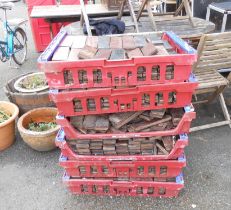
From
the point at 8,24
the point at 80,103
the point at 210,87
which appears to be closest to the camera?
the point at 80,103

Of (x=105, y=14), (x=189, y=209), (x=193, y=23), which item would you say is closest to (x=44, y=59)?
(x=189, y=209)

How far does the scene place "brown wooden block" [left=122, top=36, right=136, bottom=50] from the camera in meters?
2.60

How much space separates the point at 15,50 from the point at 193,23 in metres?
4.21

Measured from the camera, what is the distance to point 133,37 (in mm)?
2924

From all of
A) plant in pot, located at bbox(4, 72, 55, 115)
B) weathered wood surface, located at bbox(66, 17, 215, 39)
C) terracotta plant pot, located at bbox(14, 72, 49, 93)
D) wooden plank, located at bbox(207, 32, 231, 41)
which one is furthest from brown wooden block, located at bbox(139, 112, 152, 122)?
terracotta plant pot, located at bbox(14, 72, 49, 93)

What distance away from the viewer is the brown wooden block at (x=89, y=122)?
2604 mm

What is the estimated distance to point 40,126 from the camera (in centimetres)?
388

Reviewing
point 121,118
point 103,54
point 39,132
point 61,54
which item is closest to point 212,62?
point 121,118

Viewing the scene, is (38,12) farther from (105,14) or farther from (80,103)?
(80,103)

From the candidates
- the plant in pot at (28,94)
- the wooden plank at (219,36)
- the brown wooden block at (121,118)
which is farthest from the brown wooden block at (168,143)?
the plant in pot at (28,94)

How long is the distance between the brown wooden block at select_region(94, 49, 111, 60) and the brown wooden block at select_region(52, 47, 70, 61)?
0.27 metres

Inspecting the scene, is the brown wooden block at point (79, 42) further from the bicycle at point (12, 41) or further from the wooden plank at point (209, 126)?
the bicycle at point (12, 41)

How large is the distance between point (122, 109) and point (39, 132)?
150cm

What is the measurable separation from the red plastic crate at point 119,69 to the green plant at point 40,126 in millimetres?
1637
